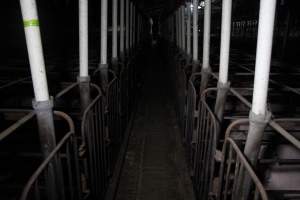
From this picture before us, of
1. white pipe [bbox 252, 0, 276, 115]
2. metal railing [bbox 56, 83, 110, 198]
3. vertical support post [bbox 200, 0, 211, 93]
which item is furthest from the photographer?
vertical support post [bbox 200, 0, 211, 93]

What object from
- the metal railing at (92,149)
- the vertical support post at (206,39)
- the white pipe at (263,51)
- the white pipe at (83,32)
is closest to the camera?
the white pipe at (263,51)

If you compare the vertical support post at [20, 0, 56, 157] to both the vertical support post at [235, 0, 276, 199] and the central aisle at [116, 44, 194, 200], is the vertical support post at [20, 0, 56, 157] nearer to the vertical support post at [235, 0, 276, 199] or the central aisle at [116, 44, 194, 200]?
the vertical support post at [235, 0, 276, 199]

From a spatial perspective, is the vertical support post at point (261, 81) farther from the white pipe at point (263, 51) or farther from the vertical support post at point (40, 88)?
the vertical support post at point (40, 88)

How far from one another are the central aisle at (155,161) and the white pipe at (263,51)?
2.12m

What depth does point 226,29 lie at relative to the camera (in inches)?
109

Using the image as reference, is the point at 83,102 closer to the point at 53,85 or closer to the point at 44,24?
the point at 53,85

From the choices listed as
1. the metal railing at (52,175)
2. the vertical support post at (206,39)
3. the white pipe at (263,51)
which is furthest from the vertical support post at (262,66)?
the vertical support post at (206,39)

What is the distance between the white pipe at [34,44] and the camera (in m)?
1.81

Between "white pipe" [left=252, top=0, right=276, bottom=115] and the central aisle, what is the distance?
2117 millimetres

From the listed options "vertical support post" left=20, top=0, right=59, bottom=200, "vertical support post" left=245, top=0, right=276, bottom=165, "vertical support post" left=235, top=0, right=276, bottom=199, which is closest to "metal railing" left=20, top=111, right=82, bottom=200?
"vertical support post" left=20, top=0, right=59, bottom=200

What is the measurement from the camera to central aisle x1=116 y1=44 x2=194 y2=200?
3.84m

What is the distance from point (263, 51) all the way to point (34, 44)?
152cm

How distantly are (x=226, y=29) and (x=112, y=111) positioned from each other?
200 cm

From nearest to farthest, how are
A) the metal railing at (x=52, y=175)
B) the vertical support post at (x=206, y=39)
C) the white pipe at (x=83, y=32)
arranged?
the metal railing at (x=52, y=175)
the white pipe at (x=83, y=32)
the vertical support post at (x=206, y=39)
